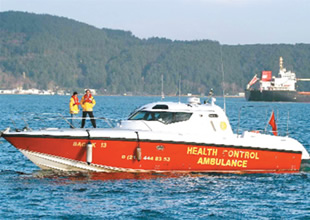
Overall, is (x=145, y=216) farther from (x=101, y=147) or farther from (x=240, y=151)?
(x=240, y=151)

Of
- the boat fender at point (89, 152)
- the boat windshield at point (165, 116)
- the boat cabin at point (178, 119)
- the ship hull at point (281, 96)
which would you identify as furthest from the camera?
the ship hull at point (281, 96)

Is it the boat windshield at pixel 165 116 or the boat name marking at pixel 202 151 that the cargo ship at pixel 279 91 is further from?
the boat name marking at pixel 202 151

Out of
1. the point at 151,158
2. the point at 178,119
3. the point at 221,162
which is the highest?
the point at 178,119

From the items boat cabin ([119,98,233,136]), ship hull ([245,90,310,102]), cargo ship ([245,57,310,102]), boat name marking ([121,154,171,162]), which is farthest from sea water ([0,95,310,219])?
cargo ship ([245,57,310,102])

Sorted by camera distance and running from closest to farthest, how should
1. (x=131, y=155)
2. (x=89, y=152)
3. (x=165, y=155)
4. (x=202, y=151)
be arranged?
(x=89, y=152) < (x=131, y=155) < (x=165, y=155) < (x=202, y=151)

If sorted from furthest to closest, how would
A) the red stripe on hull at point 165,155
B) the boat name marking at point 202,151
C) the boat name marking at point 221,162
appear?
the boat name marking at point 221,162, the boat name marking at point 202,151, the red stripe on hull at point 165,155

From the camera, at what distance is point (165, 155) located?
738 inches

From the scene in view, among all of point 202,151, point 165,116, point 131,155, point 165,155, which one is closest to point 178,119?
point 165,116

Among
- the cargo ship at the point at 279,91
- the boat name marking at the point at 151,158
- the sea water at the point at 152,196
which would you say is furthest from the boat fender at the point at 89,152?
the cargo ship at the point at 279,91

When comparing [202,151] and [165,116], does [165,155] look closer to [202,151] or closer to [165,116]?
[202,151]

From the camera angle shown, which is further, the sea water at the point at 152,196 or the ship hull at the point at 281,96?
the ship hull at the point at 281,96

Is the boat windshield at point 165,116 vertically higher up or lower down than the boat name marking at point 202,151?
higher up

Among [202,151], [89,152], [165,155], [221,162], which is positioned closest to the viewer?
[89,152]

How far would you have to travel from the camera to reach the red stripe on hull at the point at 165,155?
717 inches
